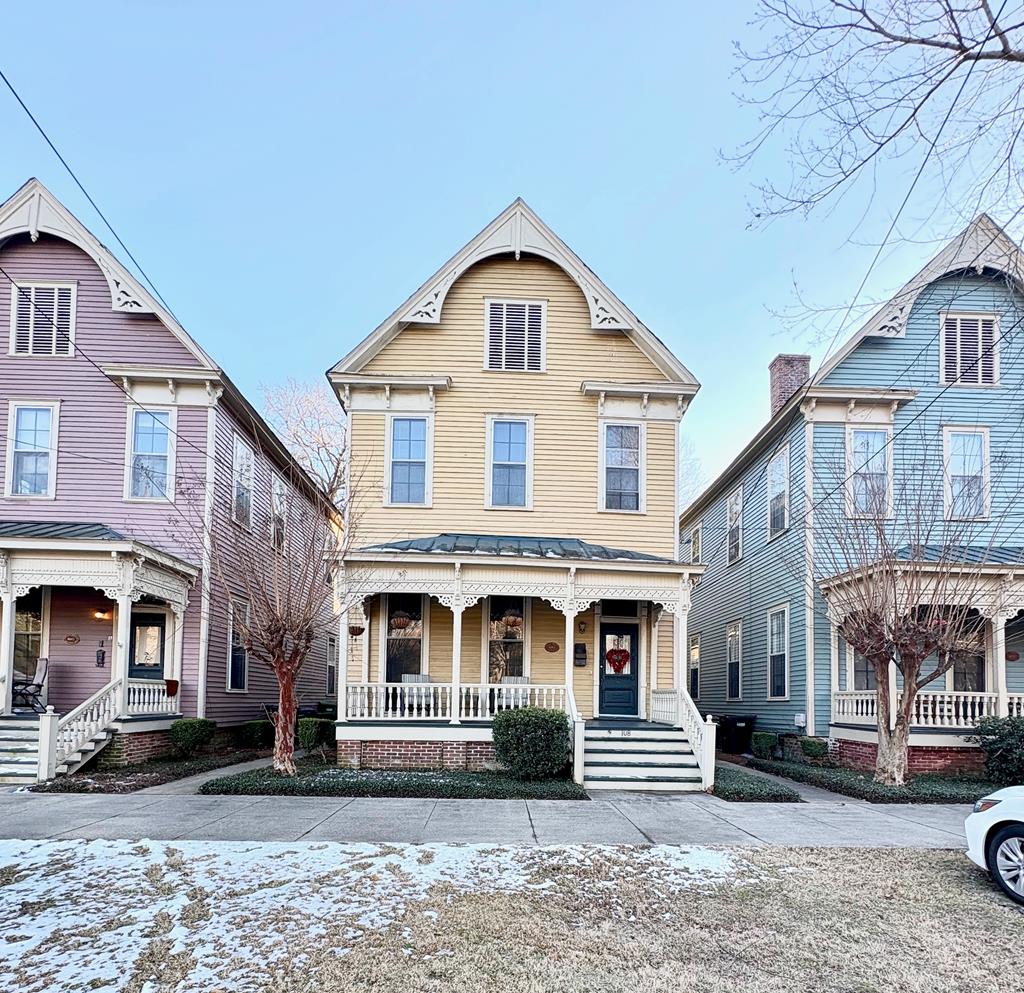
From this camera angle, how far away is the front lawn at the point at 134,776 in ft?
38.3

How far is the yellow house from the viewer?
1556 centimetres

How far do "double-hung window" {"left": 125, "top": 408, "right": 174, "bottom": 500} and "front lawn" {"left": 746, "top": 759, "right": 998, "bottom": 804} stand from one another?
12598mm

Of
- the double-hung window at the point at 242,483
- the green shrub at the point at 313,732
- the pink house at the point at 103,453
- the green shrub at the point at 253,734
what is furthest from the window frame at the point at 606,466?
the green shrub at the point at 253,734

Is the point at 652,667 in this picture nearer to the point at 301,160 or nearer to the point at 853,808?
the point at 853,808

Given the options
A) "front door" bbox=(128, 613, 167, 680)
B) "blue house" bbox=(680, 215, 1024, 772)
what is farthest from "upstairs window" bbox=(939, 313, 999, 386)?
"front door" bbox=(128, 613, 167, 680)

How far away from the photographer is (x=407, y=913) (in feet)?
18.9

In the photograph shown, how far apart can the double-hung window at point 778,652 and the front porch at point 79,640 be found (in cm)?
1190

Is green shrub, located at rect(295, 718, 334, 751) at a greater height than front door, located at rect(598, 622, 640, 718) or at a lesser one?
lesser

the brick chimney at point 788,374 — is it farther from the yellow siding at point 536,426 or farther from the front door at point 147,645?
the front door at point 147,645

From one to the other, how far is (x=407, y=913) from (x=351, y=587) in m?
8.28

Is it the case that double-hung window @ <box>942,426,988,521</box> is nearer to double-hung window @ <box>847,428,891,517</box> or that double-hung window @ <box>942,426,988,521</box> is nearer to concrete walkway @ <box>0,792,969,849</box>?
double-hung window @ <box>847,428,891,517</box>

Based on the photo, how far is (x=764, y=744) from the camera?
17109 mm

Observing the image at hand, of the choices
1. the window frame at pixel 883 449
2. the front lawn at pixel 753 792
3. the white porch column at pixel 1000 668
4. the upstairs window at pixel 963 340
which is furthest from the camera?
the upstairs window at pixel 963 340

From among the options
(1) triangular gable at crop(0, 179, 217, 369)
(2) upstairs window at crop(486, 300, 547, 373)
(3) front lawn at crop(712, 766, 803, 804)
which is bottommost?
(3) front lawn at crop(712, 766, 803, 804)
